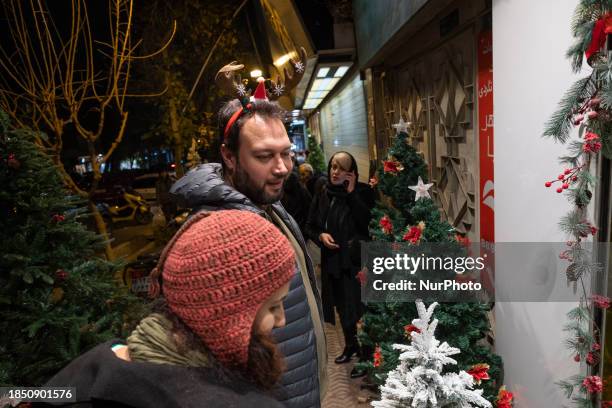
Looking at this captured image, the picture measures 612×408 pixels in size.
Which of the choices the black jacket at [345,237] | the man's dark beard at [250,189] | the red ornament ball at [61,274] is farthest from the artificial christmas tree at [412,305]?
the red ornament ball at [61,274]

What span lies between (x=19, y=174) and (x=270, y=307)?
2.17 meters

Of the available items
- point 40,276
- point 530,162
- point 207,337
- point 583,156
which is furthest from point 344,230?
A: point 207,337

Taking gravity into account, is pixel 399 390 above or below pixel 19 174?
below

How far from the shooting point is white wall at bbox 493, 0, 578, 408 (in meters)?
1.79

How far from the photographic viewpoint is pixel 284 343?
5.41 ft

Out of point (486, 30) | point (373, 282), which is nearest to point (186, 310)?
point (373, 282)

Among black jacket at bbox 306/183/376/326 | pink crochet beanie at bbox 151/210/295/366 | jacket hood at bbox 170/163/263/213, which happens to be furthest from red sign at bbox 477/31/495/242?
pink crochet beanie at bbox 151/210/295/366

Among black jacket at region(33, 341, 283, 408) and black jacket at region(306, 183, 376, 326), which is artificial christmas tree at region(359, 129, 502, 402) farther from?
black jacket at region(33, 341, 283, 408)

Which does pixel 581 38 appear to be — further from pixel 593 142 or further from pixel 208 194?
pixel 208 194

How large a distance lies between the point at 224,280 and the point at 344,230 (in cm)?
306

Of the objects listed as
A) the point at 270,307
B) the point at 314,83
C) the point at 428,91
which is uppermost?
the point at 314,83

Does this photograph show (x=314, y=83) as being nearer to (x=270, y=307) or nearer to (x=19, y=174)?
(x=19, y=174)

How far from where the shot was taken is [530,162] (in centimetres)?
203

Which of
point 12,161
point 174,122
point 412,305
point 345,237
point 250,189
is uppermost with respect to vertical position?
point 174,122
